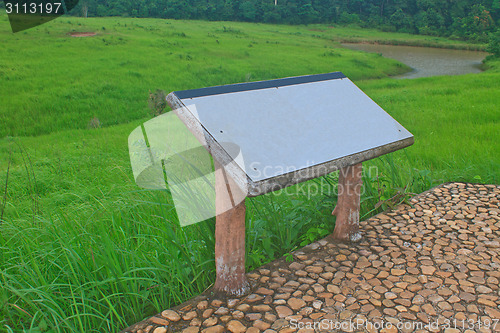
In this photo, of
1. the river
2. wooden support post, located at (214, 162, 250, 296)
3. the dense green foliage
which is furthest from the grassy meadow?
the dense green foliage

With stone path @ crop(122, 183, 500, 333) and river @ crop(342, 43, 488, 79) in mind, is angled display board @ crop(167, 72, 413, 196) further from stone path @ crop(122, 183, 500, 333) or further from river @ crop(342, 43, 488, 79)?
river @ crop(342, 43, 488, 79)

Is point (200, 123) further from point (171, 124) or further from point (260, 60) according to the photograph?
point (260, 60)

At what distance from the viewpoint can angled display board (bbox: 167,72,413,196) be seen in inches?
80.7

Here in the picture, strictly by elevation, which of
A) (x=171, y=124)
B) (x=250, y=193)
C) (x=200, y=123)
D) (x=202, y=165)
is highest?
(x=200, y=123)

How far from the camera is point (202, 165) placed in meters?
4.01

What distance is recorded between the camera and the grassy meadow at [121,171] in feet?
7.39

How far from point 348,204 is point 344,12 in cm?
4652

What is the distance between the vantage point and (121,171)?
3.15 metres

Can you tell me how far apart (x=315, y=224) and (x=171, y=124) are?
5.29 m

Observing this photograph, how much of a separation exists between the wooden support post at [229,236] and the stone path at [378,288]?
10 cm

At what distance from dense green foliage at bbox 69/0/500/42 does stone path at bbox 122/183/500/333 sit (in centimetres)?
3659

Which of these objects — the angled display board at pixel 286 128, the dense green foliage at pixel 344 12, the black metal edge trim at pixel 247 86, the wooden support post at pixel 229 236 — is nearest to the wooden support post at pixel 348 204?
the angled display board at pixel 286 128

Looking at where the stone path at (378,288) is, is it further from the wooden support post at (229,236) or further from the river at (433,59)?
the river at (433,59)

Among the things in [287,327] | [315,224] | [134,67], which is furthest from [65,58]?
[287,327]
